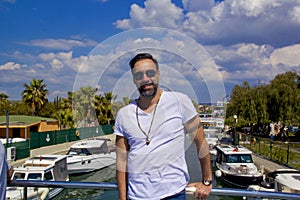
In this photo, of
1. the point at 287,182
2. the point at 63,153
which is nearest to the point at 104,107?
the point at 287,182

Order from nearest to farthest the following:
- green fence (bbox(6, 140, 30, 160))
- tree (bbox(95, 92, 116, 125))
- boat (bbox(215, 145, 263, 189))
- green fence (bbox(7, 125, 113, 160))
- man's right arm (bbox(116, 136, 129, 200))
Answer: man's right arm (bbox(116, 136, 129, 200)) → tree (bbox(95, 92, 116, 125)) → boat (bbox(215, 145, 263, 189)) → green fence (bbox(6, 140, 30, 160)) → green fence (bbox(7, 125, 113, 160))

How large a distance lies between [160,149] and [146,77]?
427 mm

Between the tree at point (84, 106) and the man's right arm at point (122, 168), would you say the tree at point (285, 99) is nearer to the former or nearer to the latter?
the tree at point (84, 106)

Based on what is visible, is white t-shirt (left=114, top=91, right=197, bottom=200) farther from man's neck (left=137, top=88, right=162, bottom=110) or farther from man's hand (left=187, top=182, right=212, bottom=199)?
man's hand (left=187, top=182, right=212, bottom=199)

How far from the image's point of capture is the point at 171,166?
2.03 m

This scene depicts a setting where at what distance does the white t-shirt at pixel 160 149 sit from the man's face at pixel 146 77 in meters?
0.09

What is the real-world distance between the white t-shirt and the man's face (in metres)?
0.09

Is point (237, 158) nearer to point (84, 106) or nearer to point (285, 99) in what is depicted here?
point (285, 99)

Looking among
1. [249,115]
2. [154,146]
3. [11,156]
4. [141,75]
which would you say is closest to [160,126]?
[154,146]

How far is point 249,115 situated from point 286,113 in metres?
3.94

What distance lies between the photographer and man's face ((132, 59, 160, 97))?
2.08 m

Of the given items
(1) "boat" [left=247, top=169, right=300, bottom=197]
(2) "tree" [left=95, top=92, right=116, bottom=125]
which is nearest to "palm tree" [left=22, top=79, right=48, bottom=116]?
(1) "boat" [left=247, top=169, right=300, bottom=197]

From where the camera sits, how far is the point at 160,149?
202cm

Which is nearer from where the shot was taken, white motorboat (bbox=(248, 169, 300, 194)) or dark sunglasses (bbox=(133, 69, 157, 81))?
dark sunglasses (bbox=(133, 69, 157, 81))
